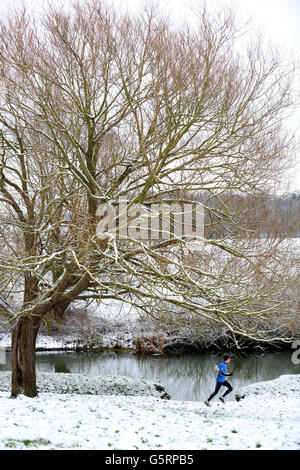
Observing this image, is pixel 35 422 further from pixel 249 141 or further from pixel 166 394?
pixel 166 394

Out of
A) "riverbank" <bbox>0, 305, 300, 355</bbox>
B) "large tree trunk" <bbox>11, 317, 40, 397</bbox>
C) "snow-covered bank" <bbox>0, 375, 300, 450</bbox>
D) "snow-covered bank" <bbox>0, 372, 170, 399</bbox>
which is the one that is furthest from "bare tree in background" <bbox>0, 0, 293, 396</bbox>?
"riverbank" <bbox>0, 305, 300, 355</bbox>

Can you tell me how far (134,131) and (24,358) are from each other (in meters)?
5.47

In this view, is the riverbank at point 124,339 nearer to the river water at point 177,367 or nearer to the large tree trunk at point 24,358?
the river water at point 177,367

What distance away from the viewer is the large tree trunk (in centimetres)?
878

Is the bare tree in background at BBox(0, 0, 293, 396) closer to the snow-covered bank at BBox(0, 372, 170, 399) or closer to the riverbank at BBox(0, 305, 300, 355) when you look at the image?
the snow-covered bank at BBox(0, 372, 170, 399)

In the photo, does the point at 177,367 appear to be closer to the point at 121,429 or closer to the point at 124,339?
the point at 124,339

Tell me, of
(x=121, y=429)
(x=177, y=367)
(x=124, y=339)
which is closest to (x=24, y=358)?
(x=121, y=429)

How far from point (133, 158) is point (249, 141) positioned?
2.50 metres

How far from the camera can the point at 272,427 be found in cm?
537

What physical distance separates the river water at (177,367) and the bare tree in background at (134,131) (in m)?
6.27

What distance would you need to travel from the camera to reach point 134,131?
314 inches

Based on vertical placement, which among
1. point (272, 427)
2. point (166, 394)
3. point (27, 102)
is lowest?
point (166, 394)

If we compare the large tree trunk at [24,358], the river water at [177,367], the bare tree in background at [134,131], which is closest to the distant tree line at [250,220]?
the bare tree in background at [134,131]
